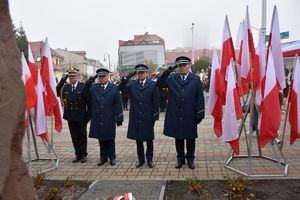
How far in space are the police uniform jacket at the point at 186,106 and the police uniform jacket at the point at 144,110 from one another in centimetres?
33

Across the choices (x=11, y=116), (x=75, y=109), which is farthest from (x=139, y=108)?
(x=11, y=116)

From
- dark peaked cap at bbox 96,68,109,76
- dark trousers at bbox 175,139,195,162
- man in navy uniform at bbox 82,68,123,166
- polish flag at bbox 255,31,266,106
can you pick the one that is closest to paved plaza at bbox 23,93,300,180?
dark trousers at bbox 175,139,195,162

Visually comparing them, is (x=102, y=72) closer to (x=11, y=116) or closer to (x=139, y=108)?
(x=139, y=108)

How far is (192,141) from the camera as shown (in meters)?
5.99

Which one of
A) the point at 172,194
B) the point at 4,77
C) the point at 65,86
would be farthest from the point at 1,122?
the point at 65,86

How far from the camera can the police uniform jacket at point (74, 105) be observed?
6578 mm

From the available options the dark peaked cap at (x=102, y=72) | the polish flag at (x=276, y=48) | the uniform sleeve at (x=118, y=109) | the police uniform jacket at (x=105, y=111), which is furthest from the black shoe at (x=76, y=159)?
the polish flag at (x=276, y=48)

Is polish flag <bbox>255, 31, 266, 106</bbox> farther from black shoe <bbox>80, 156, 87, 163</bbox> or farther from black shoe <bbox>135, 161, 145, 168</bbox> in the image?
black shoe <bbox>80, 156, 87, 163</bbox>

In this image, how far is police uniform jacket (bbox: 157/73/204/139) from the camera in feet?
19.2

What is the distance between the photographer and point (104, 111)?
21.0 feet

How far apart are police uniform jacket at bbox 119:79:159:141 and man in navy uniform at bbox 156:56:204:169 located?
27 cm

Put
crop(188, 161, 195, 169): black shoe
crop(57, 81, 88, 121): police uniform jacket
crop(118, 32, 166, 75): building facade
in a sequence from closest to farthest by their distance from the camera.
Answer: crop(188, 161, 195, 169): black shoe < crop(57, 81, 88, 121): police uniform jacket < crop(118, 32, 166, 75): building facade

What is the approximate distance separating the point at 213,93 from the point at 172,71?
2.58 ft

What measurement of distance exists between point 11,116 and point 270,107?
3788 millimetres
